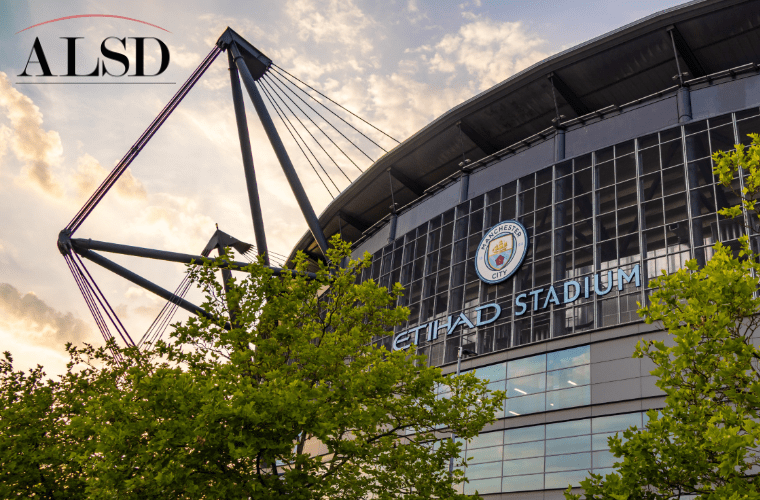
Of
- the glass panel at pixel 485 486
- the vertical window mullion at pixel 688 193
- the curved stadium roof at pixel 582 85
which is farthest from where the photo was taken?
the curved stadium roof at pixel 582 85

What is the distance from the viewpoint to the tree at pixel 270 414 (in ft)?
49.2

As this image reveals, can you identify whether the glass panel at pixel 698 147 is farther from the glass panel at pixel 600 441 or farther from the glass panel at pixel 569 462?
the glass panel at pixel 569 462

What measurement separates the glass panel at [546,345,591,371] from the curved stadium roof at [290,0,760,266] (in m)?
15.6

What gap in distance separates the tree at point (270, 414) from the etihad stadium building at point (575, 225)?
12.9 meters

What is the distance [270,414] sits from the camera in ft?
48.9

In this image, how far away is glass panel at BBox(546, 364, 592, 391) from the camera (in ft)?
116

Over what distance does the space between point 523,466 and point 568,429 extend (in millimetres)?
3351

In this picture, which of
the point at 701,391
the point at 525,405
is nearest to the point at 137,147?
the point at 525,405

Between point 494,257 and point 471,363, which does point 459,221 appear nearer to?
point 494,257

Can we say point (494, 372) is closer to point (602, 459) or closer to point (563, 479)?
point (563, 479)

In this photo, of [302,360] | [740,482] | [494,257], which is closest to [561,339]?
[494,257]

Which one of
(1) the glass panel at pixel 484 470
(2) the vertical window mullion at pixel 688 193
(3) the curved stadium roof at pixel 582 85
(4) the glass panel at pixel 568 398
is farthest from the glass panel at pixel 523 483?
(3) the curved stadium roof at pixel 582 85

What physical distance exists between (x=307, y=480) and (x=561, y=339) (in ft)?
81.1

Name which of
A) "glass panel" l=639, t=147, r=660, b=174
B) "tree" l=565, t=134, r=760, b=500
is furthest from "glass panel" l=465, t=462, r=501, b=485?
"tree" l=565, t=134, r=760, b=500
